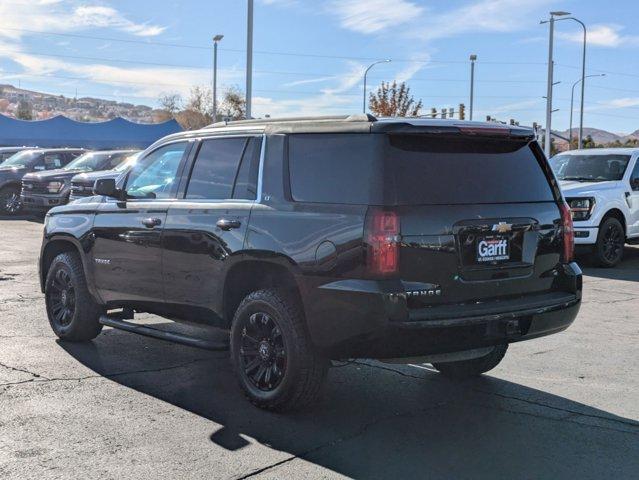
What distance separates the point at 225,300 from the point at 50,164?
17.4 metres

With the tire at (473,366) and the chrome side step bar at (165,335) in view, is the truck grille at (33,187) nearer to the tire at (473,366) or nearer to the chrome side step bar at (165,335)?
the chrome side step bar at (165,335)

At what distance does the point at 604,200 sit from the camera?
12297 millimetres

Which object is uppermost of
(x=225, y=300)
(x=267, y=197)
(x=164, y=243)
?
(x=267, y=197)

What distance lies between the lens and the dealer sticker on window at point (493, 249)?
4573mm

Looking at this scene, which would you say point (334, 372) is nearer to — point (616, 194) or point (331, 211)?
point (331, 211)

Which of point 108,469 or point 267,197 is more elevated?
point 267,197

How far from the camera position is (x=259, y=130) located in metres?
5.33

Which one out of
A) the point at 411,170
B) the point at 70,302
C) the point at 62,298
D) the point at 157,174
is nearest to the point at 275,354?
the point at 411,170

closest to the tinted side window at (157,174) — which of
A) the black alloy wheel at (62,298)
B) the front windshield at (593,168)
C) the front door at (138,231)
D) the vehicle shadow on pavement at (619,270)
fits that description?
the front door at (138,231)

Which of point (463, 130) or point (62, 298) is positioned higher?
point (463, 130)

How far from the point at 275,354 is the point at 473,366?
1769 millimetres

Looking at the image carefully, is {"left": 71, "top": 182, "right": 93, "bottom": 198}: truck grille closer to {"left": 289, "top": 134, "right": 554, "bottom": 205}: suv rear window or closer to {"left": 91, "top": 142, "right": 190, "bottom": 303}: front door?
{"left": 91, "top": 142, "right": 190, "bottom": 303}: front door

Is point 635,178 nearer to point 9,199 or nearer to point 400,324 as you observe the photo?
point 400,324

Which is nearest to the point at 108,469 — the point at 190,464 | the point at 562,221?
the point at 190,464
